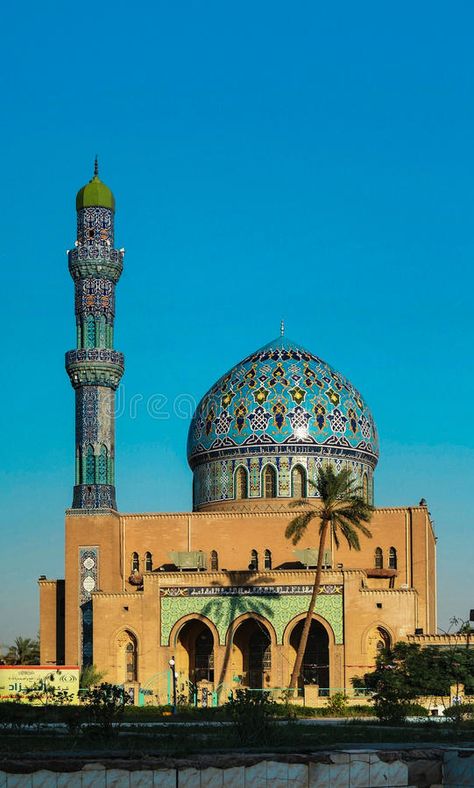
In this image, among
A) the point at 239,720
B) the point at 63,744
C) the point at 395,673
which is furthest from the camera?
the point at 395,673

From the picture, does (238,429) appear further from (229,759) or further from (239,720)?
(229,759)

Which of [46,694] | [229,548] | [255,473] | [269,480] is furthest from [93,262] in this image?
[46,694]

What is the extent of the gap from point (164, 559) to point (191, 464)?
4762 millimetres

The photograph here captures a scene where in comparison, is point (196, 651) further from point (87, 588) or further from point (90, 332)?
point (90, 332)

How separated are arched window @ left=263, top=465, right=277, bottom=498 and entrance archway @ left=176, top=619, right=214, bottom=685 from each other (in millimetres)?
5159

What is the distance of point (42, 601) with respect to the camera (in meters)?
44.5

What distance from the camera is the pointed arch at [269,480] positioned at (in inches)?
1785

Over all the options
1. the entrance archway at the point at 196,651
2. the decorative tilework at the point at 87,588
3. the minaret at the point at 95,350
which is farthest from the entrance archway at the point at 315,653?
the minaret at the point at 95,350

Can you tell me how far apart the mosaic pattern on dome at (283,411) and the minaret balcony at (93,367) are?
4476 millimetres

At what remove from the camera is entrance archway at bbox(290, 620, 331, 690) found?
41.0 meters

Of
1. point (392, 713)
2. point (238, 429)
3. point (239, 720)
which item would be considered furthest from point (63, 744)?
point (238, 429)

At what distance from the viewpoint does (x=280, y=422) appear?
4553 centimetres

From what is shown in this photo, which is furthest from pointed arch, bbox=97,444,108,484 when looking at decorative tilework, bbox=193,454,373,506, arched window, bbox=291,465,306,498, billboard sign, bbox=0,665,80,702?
billboard sign, bbox=0,665,80,702

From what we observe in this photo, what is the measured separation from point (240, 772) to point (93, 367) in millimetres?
31352
